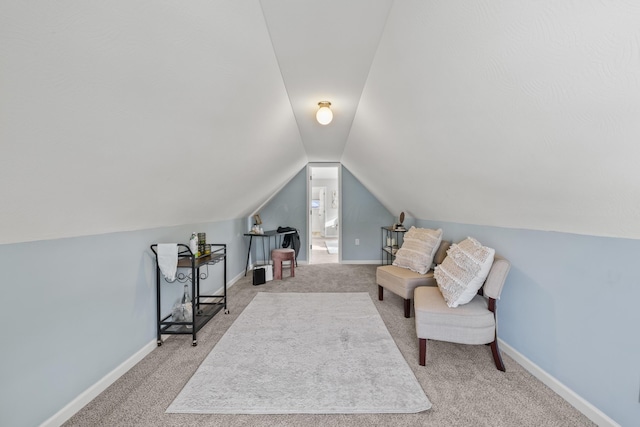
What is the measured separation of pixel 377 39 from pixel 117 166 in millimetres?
1656

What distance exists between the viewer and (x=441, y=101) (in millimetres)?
1665

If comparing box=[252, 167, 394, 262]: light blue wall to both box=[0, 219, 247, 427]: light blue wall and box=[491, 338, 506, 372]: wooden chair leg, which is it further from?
box=[491, 338, 506, 372]: wooden chair leg

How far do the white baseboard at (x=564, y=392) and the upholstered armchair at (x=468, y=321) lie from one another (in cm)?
19

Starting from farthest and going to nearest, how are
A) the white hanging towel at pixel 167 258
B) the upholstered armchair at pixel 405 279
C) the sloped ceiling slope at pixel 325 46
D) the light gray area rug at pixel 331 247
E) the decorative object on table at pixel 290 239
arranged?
the light gray area rug at pixel 331 247 → the decorative object on table at pixel 290 239 → the upholstered armchair at pixel 405 279 → the white hanging towel at pixel 167 258 → the sloped ceiling slope at pixel 325 46

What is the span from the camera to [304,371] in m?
1.96

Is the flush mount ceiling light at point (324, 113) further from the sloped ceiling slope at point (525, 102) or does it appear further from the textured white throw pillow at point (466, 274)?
the textured white throw pillow at point (466, 274)

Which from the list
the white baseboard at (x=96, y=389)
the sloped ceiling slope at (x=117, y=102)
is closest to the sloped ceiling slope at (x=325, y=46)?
the sloped ceiling slope at (x=117, y=102)

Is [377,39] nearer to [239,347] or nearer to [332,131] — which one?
[332,131]

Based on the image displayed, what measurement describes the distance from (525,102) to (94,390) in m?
2.84

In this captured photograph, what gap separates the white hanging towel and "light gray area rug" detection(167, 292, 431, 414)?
2.44ft

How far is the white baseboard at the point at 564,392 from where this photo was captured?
1479 millimetres

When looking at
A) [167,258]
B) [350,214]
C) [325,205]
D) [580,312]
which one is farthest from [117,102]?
[325,205]

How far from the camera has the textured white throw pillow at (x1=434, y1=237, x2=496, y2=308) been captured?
2064mm

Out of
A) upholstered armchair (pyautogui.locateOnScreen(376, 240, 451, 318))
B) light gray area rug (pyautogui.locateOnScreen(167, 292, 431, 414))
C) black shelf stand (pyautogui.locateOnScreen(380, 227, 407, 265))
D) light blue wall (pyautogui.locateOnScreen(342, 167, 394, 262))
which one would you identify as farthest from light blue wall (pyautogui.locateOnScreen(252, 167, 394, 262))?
light gray area rug (pyautogui.locateOnScreen(167, 292, 431, 414))
